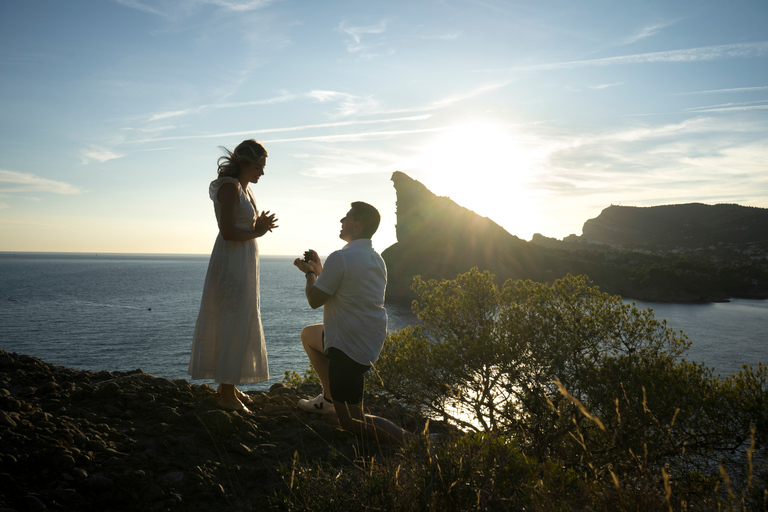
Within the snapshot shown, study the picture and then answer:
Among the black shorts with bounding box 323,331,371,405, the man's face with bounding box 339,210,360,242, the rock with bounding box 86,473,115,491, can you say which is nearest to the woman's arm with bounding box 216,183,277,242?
the man's face with bounding box 339,210,360,242

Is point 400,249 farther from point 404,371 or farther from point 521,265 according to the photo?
point 404,371

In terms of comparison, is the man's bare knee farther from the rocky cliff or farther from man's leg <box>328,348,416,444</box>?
the rocky cliff

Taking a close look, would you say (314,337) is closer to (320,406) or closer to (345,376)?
(345,376)

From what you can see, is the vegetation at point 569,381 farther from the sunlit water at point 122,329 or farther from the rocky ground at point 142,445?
the sunlit water at point 122,329

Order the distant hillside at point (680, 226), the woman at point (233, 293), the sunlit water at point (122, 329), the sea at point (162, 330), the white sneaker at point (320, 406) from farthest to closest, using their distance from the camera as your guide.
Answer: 1. the distant hillside at point (680, 226)
2. the sunlit water at point (122, 329)
3. the sea at point (162, 330)
4. the white sneaker at point (320, 406)
5. the woman at point (233, 293)

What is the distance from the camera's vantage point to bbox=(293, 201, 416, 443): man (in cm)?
353

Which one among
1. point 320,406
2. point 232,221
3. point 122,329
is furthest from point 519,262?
point 232,221

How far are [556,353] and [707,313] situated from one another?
186ft

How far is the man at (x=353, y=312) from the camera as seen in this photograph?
353 centimetres

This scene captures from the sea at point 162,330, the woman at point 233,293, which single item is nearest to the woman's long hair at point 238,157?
the woman at point 233,293

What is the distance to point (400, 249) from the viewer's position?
78500 mm

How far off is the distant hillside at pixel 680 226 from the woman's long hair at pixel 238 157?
100 metres

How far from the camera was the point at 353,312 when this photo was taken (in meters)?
3.58

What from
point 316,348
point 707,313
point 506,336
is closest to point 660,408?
point 506,336
